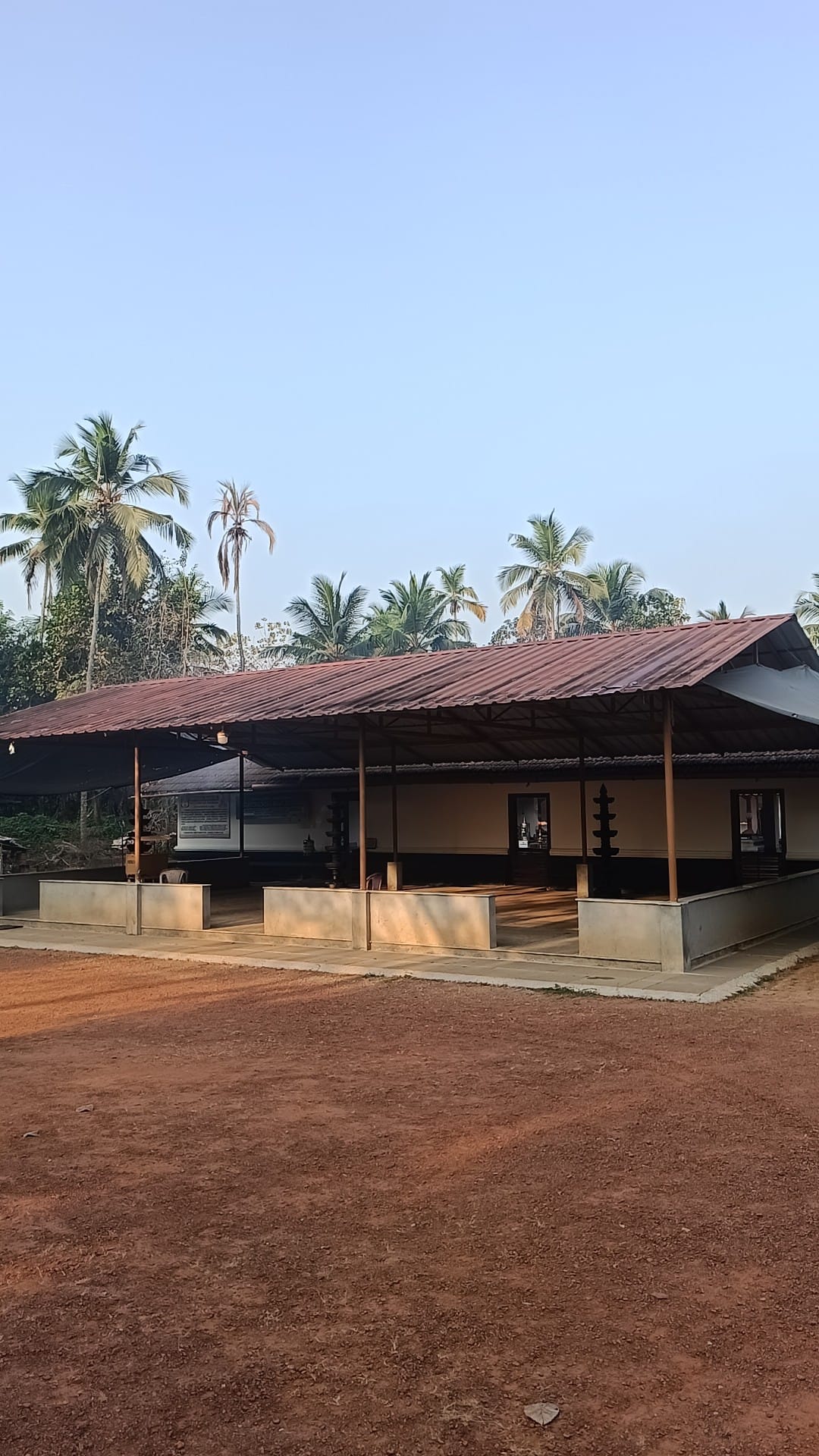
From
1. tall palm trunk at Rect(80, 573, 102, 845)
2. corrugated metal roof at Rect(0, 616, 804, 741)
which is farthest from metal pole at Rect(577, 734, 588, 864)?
tall palm trunk at Rect(80, 573, 102, 845)

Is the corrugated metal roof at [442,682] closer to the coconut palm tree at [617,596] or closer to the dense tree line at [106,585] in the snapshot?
the dense tree line at [106,585]

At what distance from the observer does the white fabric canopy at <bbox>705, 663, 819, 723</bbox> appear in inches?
489

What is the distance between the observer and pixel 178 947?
46.6 ft

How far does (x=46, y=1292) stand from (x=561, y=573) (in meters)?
44.4

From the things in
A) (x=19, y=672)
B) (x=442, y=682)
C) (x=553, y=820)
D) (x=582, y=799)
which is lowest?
(x=553, y=820)

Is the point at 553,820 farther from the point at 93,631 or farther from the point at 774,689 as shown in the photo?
the point at 93,631

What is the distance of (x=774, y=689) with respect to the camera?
13625mm

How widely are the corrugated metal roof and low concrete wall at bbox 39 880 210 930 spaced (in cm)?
241

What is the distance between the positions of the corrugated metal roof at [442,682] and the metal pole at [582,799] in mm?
2132

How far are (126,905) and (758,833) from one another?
10664 millimetres

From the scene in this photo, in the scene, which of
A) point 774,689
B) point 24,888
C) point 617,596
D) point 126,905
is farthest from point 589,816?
point 617,596

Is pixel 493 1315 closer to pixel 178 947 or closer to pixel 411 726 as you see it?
pixel 178 947

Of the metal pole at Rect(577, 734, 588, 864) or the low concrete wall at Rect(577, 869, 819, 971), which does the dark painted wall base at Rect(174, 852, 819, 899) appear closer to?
the metal pole at Rect(577, 734, 588, 864)

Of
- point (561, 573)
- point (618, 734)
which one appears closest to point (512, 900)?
point (618, 734)
